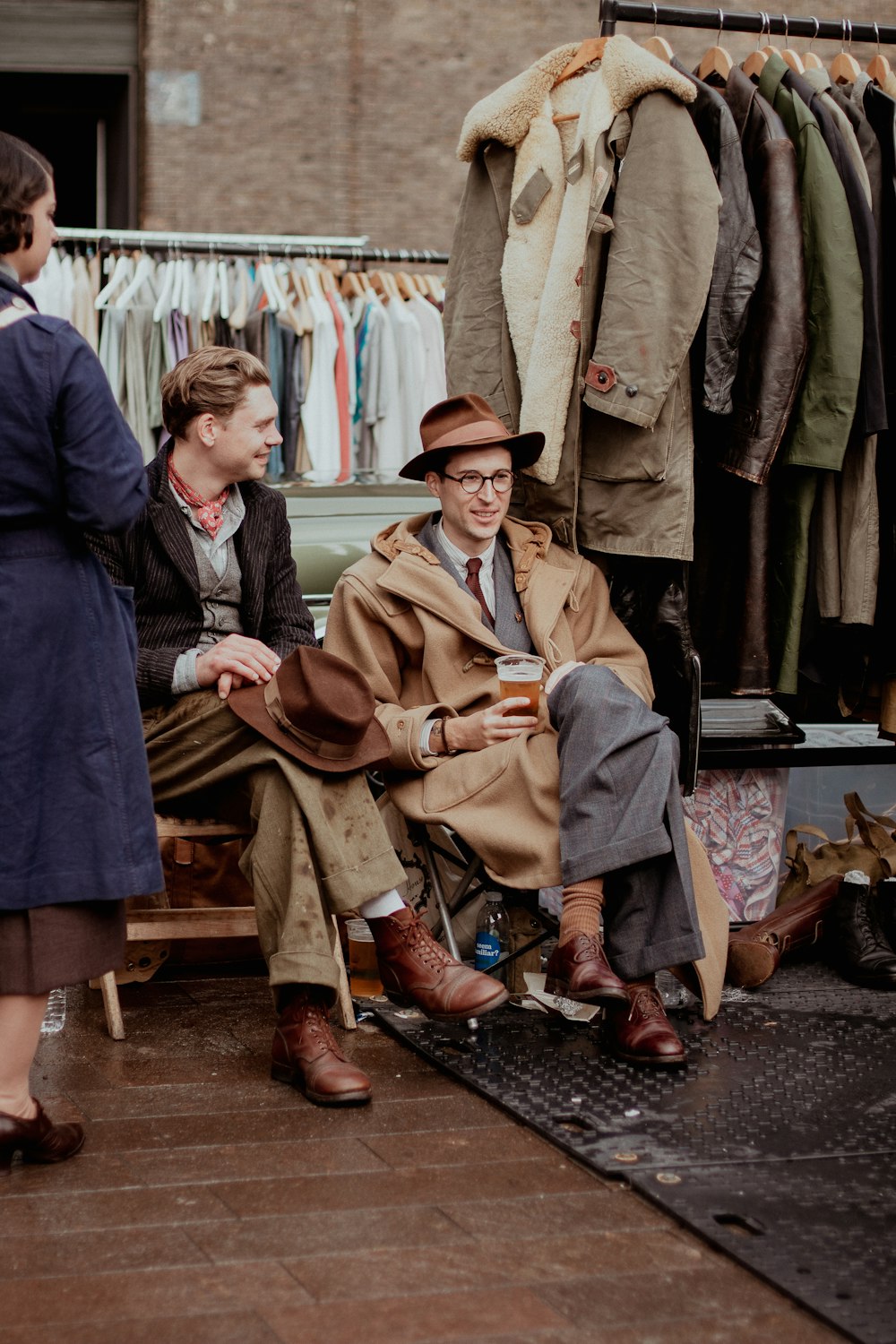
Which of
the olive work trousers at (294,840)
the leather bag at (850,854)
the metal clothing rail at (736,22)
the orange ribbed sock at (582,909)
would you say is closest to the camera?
the olive work trousers at (294,840)

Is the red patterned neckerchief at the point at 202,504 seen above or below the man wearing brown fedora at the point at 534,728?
above

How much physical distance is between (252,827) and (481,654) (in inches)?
31.5

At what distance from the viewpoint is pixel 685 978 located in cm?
398

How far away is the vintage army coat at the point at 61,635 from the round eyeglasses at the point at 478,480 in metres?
1.38

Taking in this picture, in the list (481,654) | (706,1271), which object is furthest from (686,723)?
(706,1271)

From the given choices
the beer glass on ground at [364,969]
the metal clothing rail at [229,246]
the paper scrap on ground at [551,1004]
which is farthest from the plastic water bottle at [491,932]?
the metal clothing rail at [229,246]

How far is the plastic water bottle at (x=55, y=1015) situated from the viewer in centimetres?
391

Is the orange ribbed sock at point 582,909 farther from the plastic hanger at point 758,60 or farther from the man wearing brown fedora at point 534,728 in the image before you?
the plastic hanger at point 758,60

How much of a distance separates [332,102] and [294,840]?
27.5ft

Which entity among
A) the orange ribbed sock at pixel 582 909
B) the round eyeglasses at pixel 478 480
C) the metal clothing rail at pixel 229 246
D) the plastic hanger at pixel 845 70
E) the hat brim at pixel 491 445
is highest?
the metal clothing rail at pixel 229 246

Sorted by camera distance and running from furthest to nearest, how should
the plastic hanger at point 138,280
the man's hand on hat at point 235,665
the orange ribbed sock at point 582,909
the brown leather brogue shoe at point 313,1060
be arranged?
the plastic hanger at point 138,280, the man's hand on hat at point 235,665, the orange ribbed sock at point 582,909, the brown leather brogue shoe at point 313,1060

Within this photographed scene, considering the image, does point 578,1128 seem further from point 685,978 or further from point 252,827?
point 252,827

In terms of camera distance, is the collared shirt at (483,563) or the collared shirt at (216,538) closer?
the collared shirt at (216,538)

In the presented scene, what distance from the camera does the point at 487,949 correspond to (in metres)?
4.20
